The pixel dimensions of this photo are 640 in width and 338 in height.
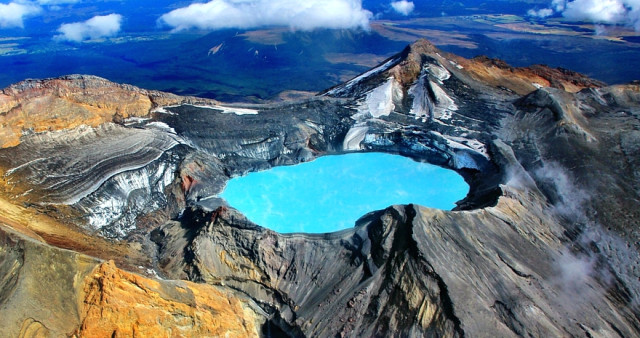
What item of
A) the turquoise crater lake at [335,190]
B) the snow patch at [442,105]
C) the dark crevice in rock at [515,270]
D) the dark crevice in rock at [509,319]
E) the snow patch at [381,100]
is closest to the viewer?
the dark crevice in rock at [509,319]

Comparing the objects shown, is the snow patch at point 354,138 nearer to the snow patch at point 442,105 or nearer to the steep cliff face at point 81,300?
the snow patch at point 442,105

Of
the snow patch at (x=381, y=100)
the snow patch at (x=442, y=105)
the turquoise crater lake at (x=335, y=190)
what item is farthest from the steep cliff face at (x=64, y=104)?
the snow patch at (x=442, y=105)

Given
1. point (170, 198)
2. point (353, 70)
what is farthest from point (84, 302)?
point (353, 70)

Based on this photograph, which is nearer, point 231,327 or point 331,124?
point 231,327

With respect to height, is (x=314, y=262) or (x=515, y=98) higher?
(x=515, y=98)

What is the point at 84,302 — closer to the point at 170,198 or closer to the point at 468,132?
the point at 170,198
